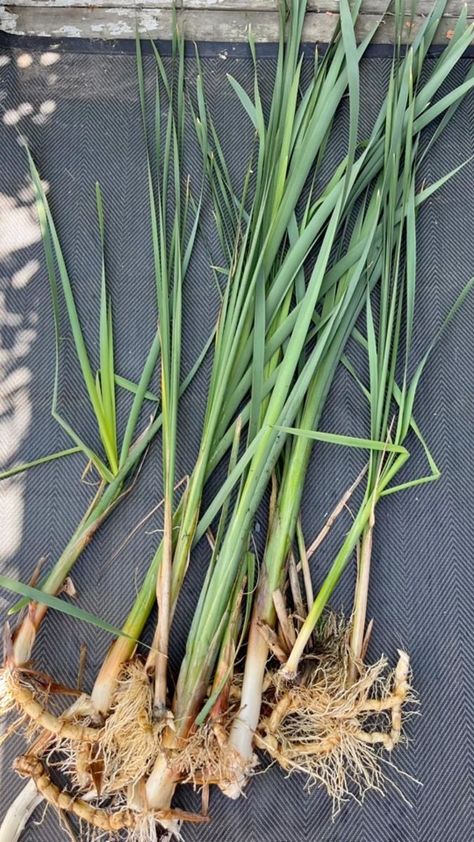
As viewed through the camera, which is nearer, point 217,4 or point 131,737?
point 131,737

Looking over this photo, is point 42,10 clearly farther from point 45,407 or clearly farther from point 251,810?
point 251,810

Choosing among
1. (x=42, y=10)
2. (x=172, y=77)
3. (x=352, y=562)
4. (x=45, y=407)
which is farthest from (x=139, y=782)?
(x=42, y=10)

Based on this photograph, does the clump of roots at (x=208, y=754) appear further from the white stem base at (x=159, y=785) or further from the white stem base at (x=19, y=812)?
the white stem base at (x=19, y=812)

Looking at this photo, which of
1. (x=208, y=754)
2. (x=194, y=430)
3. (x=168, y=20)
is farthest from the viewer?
(x=168, y=20)

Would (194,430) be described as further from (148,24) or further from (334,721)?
(148,24)

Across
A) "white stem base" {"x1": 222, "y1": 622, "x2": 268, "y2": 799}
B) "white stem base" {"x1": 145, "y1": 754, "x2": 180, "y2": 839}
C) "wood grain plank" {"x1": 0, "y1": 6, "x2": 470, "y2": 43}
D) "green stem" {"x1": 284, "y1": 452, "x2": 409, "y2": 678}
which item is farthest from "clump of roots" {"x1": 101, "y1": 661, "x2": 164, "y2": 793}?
"wood grain plank" {"x1": 0, "y1": 6, "x2": 470, "y2": 43}

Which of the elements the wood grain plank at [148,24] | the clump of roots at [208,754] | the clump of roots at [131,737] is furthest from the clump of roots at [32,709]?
the wood grain plank at [148,24]

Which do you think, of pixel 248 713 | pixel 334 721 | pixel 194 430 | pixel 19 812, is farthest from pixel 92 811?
pixel 194 430
